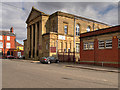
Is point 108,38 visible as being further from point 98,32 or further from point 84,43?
point 84,43

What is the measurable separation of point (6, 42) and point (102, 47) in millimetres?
47945

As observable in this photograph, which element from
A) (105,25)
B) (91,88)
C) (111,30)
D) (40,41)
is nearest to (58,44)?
(40,41)

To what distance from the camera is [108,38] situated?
59.1ft

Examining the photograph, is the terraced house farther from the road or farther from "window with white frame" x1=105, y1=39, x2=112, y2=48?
the road

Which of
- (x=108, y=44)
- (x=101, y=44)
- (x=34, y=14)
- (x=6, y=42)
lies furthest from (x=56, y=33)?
(x=6, y=42)

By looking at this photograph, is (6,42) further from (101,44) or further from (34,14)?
(101,44)

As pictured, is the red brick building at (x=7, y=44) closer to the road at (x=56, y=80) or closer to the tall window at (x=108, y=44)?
the tall window at (x=108, y=44)

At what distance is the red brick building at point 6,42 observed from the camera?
178 feet

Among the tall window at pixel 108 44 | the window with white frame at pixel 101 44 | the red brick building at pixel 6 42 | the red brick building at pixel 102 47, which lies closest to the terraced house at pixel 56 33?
the red brick building at pixel 102 47

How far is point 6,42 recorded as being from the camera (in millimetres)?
55750

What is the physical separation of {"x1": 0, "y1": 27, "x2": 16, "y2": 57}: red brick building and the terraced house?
20302mm

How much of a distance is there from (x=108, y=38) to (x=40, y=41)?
63.9ft

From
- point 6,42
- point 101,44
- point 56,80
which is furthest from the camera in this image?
point 6,42

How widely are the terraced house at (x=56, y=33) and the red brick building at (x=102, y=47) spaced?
587 centimetres
